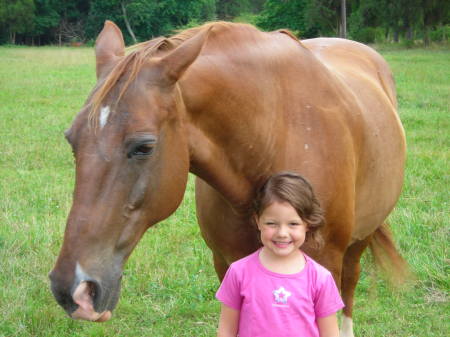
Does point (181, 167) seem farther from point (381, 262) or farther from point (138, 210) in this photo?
point (381, 262)

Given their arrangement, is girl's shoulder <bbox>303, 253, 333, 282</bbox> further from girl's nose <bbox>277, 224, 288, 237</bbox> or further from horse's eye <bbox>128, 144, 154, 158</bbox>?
horse's eye <bbox>128, 144, 154, 158</bbox>

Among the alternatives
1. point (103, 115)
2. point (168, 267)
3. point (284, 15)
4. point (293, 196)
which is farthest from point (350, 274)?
point (284, 15)

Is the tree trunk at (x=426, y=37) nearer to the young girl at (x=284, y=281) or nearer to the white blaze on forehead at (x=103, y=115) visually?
the young girl at (x=284, y=281)

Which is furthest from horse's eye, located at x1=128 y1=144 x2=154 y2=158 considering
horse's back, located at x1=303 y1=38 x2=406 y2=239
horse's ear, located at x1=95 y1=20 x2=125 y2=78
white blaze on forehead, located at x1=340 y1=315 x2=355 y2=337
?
white blaze on forehead, located at x1=340 y1=315 x2=355 y2=337

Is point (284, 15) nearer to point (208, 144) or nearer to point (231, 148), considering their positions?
point (231, 148)

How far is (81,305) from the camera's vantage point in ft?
5.46

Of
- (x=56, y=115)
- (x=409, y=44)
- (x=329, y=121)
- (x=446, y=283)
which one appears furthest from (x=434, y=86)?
(x=409, y=44)

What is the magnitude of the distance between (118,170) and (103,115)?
18cm

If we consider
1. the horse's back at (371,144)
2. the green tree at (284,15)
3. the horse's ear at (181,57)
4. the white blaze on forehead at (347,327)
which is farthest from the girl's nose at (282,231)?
the green tree at (284,15)

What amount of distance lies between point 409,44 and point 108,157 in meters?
31.9

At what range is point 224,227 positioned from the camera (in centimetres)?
242

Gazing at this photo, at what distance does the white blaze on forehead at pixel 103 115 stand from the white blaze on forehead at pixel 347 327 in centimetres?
235

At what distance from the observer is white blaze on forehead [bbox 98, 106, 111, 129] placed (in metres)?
1.72

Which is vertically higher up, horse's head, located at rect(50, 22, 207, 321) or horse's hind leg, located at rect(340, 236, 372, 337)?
horse's head, located at rect(50, 22, 207, 321)
